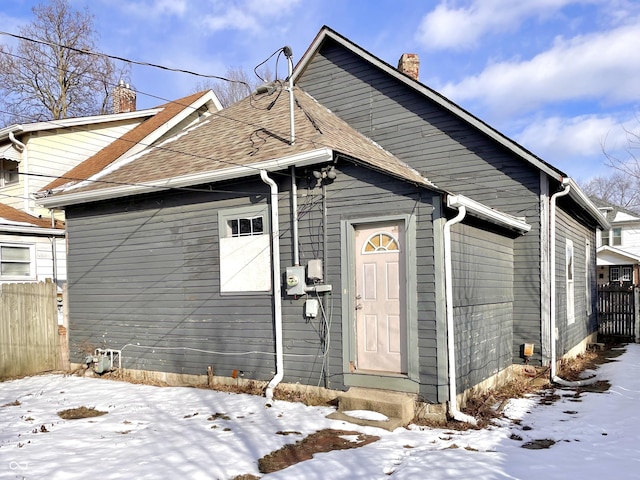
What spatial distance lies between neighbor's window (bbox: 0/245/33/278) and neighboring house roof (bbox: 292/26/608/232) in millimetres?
7868

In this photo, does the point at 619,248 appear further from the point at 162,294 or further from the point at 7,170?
the point at 7,170

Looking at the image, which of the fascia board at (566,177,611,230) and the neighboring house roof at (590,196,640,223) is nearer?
the fascia board at (566,177,611,230)

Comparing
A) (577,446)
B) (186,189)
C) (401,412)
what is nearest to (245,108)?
(186,189)

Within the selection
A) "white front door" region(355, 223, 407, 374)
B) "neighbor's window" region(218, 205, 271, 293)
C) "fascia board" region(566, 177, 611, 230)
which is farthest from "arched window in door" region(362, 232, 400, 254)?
"fascia board" region(566, 177, 611, 230)

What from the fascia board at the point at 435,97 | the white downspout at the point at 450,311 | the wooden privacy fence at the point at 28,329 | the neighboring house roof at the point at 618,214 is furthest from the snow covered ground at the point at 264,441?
the neighboring house roof at the point at 618,214

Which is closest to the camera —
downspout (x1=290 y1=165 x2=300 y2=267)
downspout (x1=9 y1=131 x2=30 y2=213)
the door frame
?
the door frame

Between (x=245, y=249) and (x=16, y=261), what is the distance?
7.27 metres

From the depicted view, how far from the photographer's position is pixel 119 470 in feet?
16.7

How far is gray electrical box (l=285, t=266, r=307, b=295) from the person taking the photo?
25.7 ft

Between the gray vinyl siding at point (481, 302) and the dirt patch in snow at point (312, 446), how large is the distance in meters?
1.81

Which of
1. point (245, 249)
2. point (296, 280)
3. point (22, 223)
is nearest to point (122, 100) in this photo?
point (22, 223)

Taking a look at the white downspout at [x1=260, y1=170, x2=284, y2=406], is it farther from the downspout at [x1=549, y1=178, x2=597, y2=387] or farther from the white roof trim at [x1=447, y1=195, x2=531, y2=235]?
the downspout at [x1=549, y1=178, x2=597, y2=387]

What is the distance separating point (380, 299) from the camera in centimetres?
749

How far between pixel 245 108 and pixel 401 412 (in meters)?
7.85
